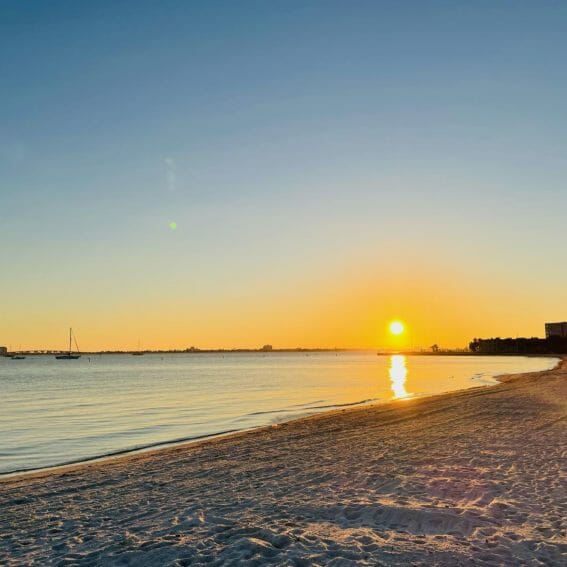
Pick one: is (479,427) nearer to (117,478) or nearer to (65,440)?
(117,478)

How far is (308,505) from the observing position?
10.1 metres

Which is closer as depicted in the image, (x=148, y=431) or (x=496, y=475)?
(x=496, y=475)

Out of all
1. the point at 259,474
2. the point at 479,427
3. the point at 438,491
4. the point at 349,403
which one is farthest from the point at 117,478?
the point at 349,403

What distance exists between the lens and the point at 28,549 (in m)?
8.12

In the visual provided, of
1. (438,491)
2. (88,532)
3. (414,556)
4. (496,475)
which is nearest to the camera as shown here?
(414,556)

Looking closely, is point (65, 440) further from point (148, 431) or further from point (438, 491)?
point (438, 491)

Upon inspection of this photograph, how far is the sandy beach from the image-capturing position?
7.62 meters

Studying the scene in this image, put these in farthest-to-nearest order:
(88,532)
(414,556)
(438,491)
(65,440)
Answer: (65,440) < (438,491) < (88,532) < (414,556)

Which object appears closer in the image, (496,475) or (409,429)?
(496,475)

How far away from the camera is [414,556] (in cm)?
735

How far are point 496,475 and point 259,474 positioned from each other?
5482 mm

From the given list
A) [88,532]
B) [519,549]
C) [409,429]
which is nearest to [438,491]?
[519,549]

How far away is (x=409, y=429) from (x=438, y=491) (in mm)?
10362

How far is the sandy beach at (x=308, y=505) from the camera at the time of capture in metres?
7.62
